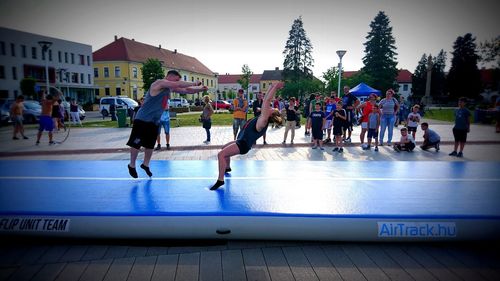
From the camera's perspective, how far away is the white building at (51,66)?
100 feet

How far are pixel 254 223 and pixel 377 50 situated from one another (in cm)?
5067

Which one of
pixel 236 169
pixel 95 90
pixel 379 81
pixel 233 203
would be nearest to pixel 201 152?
pixel 236 169

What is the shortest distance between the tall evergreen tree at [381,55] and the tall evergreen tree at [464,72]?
10.5 metres

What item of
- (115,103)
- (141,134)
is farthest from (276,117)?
(115,103)

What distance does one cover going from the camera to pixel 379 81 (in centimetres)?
4634

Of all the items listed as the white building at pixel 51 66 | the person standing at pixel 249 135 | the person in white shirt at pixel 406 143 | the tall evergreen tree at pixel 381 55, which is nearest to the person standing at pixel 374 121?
the person in white shirt at pixel 406 143

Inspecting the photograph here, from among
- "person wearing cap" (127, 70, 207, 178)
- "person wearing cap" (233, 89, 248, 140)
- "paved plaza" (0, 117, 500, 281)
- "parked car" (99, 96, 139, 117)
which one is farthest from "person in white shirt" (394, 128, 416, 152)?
"parked car" (99, 96, 139, 117)

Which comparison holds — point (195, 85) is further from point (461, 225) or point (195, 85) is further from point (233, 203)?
point (461, 225)

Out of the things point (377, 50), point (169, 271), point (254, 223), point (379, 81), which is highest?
point (377, 50)

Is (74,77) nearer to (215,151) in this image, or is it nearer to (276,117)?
(215,151)

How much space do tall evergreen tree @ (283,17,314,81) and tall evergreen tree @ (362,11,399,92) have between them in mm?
10336

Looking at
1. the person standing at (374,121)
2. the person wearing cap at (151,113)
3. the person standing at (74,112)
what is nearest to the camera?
the person wearing cap at (151,113)

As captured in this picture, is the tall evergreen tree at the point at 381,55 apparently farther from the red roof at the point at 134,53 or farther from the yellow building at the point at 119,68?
the yellow building at the point at 119,68

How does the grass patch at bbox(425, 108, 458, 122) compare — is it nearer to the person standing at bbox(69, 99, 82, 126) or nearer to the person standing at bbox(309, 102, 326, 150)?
the person standing at bbox(309, 102, 326, 150)
